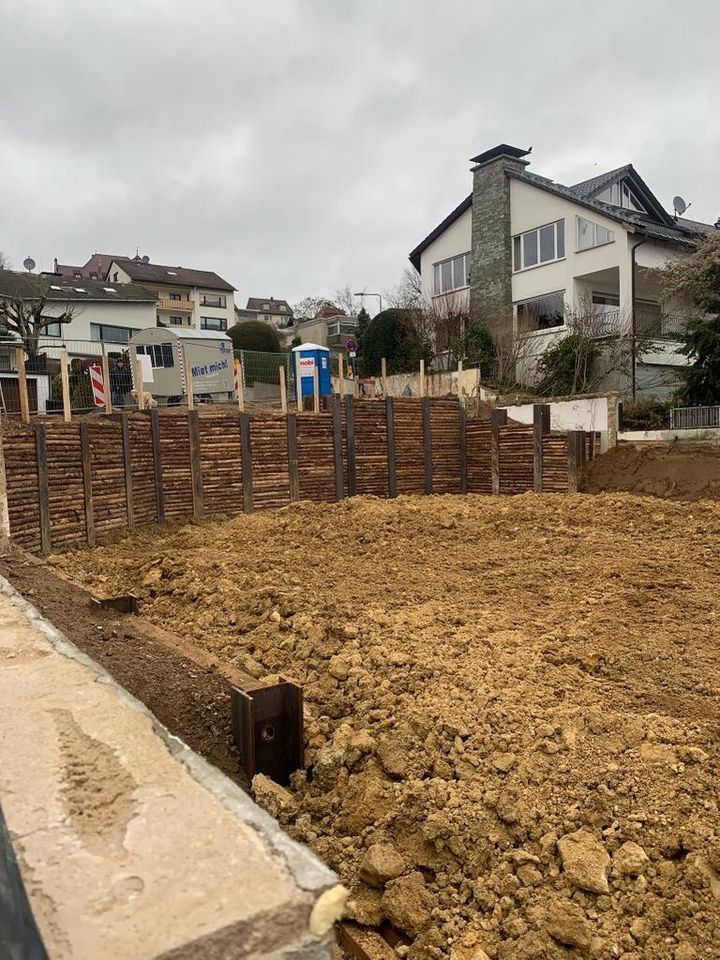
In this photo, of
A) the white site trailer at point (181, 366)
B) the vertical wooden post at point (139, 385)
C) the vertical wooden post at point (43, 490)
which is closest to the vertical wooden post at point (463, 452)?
the white site trailer at point (181, 366)

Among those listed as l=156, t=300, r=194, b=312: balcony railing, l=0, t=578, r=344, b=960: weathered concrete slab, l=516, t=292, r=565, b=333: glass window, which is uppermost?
l=156, t=300, r=194, b=312: balcony railing

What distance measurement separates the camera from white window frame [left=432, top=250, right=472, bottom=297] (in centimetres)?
2616

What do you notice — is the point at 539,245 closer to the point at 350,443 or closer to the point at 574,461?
the point at 574,461

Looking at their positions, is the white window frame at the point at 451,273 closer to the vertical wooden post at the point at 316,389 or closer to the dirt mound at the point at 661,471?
the vertical wooden post at the point at 316,389

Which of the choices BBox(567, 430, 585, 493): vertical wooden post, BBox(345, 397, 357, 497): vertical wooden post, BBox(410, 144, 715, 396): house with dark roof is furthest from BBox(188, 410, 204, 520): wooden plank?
BBox(410, 144, 715, 396): house with dark roof

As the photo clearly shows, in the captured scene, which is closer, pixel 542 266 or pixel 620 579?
pixel 620 579

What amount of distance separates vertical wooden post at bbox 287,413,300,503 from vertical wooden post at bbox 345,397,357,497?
1.37 metres

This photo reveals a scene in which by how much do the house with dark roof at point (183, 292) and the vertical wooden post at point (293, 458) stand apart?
35935mm

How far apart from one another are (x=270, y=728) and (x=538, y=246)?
23348 millimetres

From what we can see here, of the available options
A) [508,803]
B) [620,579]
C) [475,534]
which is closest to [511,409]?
[475,534]

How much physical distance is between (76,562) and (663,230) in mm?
22819

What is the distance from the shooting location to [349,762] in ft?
12.6

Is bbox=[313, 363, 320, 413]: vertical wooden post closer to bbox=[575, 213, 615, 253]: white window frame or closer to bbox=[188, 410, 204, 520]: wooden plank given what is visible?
bbox=[188, 410, 204, 520]: wooden plank

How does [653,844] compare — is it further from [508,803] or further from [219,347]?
[219,347]
